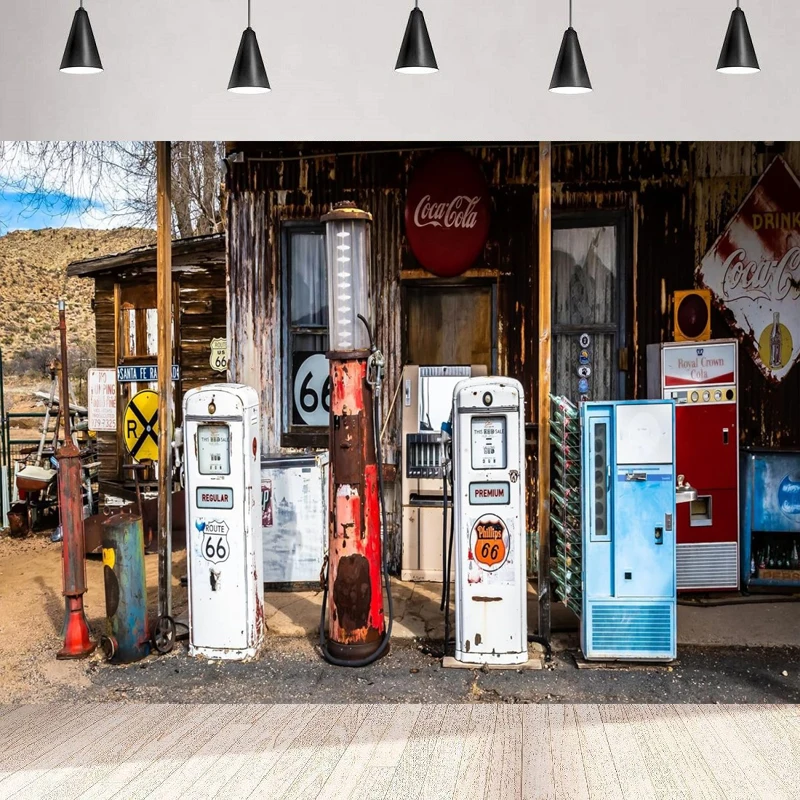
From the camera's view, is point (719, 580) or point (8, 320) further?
point (8, 320)

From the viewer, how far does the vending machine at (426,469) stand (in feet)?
25.3

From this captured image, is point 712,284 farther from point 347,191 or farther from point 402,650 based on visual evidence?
point 402,650

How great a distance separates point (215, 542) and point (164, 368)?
4.06 ft

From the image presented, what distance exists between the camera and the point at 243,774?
4.32 metres

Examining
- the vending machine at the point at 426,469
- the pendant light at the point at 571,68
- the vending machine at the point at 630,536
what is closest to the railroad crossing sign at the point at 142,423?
the vending machine at the point at 426,469

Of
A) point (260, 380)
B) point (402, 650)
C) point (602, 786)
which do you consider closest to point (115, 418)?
point (260, 380)

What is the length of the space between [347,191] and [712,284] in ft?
10.5

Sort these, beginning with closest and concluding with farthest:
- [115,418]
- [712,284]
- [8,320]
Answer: [712,284] → [115,418] → [8,320]

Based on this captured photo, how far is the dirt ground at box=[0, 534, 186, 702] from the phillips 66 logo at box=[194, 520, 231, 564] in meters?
1.01

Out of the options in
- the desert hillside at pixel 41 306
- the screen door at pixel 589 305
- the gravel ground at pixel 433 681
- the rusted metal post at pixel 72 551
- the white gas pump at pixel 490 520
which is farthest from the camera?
the desert hillside at pixel 41 306

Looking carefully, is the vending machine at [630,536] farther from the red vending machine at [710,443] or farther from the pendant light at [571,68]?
the pendant light at [571,68]

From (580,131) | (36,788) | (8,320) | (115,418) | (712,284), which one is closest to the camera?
(36,788)

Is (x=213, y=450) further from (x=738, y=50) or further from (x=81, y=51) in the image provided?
(x=738, y=50)

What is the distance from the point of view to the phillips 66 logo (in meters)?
5.97
